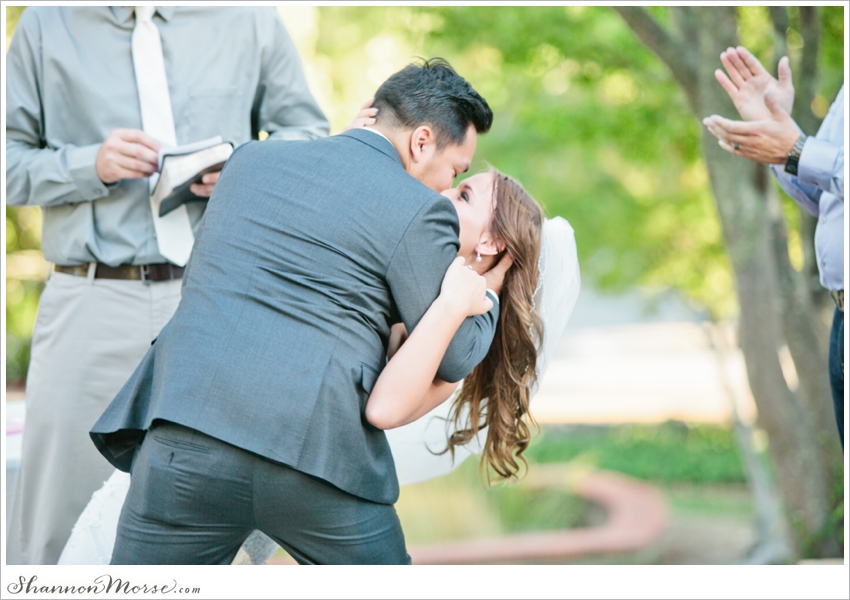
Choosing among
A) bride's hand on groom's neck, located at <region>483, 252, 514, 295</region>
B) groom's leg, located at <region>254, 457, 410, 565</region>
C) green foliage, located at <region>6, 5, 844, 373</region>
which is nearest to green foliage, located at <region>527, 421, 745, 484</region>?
green foliage, located at <region>6, 5, 844, 373</region>

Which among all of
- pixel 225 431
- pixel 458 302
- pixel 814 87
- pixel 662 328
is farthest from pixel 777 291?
pixel 662 328

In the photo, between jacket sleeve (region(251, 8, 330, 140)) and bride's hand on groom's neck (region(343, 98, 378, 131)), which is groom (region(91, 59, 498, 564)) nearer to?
bride's hand on groom's neck (region(343, 98, 378, 131))

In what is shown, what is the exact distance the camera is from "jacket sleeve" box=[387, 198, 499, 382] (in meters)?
1.89

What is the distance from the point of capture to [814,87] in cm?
489

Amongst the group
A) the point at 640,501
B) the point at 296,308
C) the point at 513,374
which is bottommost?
the point at 640,501

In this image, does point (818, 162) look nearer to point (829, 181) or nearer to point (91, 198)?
point (829, 181)

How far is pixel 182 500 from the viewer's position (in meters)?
1.85

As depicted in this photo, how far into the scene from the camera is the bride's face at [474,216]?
2.50 meters

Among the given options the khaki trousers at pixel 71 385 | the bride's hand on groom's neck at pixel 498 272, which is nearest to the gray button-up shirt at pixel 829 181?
the bride's hand on groom's neck at pixel 498 272

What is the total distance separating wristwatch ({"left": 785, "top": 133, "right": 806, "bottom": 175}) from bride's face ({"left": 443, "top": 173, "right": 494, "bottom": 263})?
1045 millimetres

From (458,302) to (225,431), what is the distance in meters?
0.59

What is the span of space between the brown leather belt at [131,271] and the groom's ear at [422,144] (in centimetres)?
103

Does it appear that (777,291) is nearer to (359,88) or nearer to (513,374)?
(513,374)

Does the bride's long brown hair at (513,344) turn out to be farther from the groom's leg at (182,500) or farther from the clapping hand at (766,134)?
the groom's leg at (182,500)
